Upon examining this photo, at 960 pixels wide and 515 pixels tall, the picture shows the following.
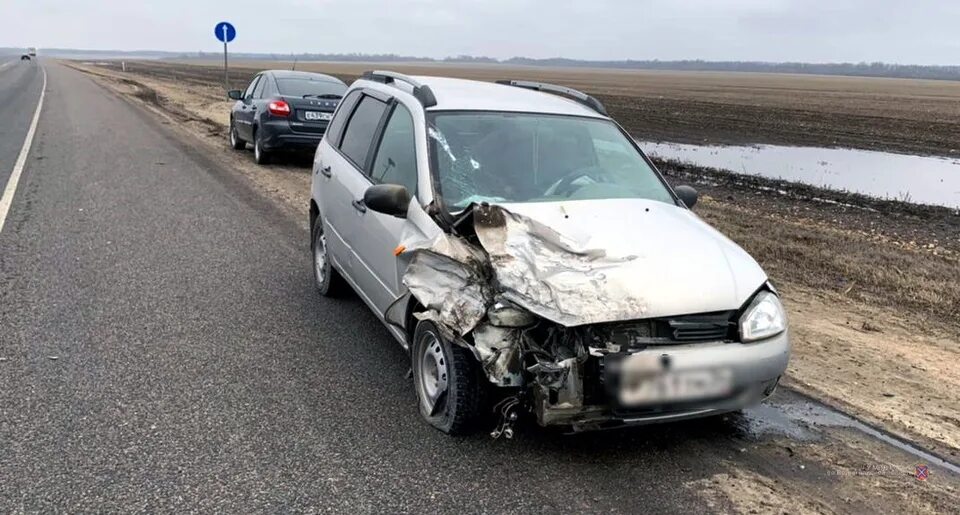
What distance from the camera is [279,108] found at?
12.8 metres

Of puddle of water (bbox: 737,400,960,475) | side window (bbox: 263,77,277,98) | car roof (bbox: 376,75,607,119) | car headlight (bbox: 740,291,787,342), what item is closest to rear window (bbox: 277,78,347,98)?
side window (bbox: 263,77,277,98)

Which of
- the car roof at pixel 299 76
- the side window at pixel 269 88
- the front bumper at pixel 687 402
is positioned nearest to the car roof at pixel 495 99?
the front bumper at pixel 687 402

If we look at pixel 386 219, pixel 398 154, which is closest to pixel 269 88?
pixel 398 154

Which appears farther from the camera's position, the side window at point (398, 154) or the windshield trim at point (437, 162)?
the side window at point (398, 154)

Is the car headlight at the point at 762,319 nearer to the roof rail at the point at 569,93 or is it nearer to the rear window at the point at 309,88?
the roof rail at the point at 569,93

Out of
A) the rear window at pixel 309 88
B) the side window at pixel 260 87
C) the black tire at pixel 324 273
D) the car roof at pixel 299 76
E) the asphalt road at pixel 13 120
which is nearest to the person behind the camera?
the black tire at pixel 324 273

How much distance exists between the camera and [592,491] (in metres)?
3.36

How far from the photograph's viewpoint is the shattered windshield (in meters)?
4.34

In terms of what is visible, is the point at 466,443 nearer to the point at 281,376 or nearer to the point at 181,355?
the point at 281,376

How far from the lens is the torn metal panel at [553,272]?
3258 mm

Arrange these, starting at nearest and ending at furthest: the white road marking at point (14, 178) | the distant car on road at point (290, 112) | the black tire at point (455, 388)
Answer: the black tire at point (455, 388) → the white road marking at point (14, 178) → the distant car on road at point (290, 112)

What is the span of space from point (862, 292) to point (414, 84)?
434cm

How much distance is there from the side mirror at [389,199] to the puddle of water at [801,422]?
2148 millimetres

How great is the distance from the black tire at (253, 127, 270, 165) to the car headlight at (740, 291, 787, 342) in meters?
10.8
